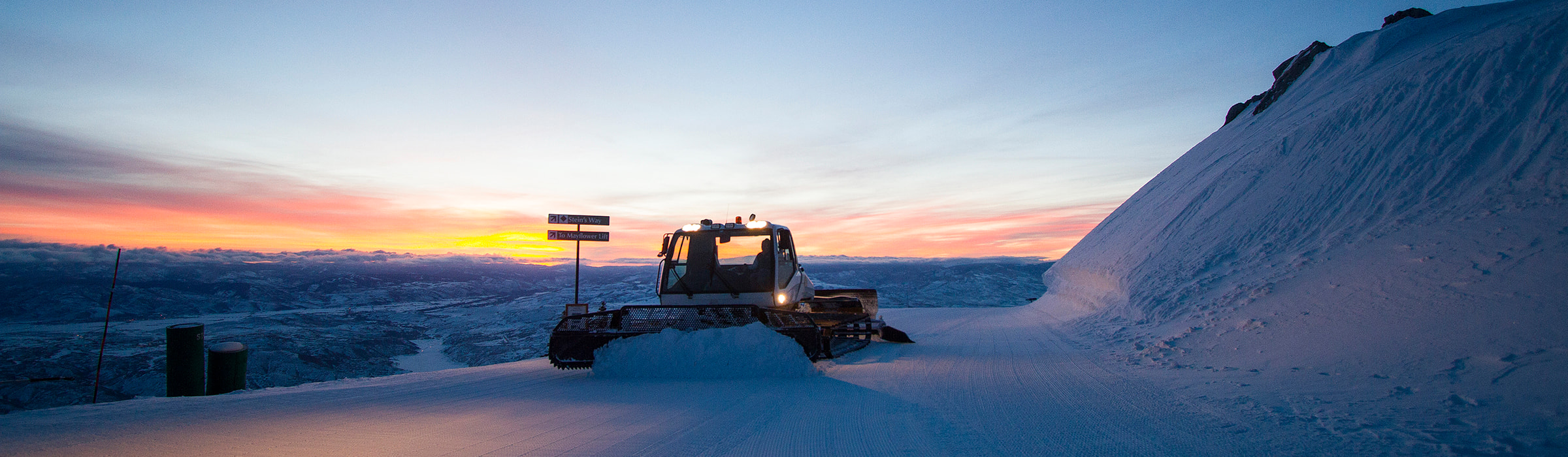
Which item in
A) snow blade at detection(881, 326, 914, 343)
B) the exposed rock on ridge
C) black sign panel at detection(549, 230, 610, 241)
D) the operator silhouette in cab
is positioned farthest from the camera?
the exposed rock on ridge

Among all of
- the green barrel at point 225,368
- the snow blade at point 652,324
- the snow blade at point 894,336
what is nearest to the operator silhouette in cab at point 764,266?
the snow blade at point 652,324

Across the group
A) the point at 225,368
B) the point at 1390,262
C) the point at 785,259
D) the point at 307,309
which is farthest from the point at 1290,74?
the point at 307,309

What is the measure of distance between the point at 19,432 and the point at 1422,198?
623 inches

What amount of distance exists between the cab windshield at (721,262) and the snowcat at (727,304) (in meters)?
0.01

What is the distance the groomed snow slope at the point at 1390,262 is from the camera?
4.93 m

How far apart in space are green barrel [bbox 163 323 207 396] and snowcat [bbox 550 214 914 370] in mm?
3984

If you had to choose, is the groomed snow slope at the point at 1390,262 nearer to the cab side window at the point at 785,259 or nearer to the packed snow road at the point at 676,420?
the packed snow road at the point at 676,420

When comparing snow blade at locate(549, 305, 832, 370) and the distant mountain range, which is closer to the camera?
snow blade at locate(549, 305, 832, 370)

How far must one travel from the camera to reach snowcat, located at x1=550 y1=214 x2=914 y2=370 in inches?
307

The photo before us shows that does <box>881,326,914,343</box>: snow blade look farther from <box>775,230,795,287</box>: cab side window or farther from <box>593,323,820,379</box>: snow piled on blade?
<box>593,323,820,379</box>: snow piled on blade

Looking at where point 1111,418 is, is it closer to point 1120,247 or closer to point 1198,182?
point 1120,247

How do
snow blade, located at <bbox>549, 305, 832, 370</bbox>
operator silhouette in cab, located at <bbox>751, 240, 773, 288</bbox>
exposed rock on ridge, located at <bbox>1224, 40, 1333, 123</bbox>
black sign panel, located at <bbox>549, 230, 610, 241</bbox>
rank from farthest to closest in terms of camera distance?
exposed rock on ridge, located at <bbox>1224, 40, 1333, 123</bbox>
black sign panel, located at <bbox>549, 230, 610, 241</bbox>
operator silhouette in cab, located at <bbox>751, 240, 773, 288</bbox>
snow blade, located at <bbox>549, 305, 832, 370</bbox>

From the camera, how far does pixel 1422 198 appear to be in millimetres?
9242

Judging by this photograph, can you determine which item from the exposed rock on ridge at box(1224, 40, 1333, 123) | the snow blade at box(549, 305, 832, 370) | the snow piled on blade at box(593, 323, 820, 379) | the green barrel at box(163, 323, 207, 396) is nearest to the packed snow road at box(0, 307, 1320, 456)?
the snow piled on blade at box(593, 323, 820, 379)
